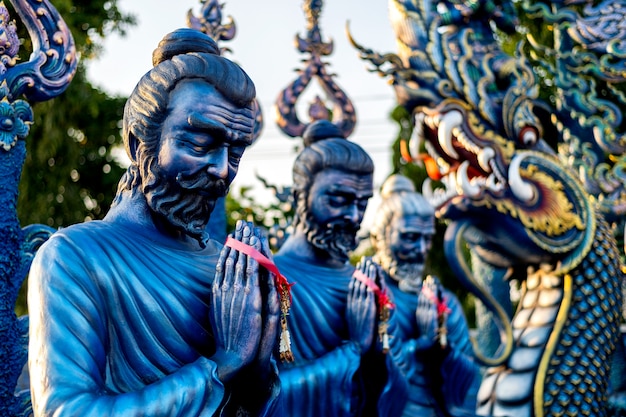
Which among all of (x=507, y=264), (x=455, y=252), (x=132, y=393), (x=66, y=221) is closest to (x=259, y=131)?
(x=455, y=252)

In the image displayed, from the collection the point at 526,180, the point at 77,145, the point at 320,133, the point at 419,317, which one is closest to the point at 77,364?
the point at 320,133

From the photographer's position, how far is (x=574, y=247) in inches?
239

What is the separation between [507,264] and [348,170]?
89.8 inches

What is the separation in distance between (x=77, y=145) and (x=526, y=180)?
22.1 ft

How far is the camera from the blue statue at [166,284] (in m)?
2.53

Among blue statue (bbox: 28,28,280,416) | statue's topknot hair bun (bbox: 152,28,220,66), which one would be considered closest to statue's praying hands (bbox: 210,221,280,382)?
blue statue (bbox: 28,28,280,416)

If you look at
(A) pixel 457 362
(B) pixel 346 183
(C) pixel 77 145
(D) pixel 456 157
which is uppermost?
(C) pixel 77 145

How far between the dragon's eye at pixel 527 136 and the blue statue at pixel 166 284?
361 cm

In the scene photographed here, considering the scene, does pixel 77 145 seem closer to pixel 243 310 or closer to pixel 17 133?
pixel 17 133

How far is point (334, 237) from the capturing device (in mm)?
4379

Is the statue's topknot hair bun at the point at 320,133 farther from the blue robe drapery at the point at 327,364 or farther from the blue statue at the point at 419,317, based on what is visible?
the blue statue at the point at 419,317

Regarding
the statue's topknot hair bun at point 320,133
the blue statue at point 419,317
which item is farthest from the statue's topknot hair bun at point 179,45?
the blue statue at point 419,317

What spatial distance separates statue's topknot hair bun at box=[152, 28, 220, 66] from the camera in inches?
120

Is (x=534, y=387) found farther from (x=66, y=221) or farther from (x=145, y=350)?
(x=66, y=221)
